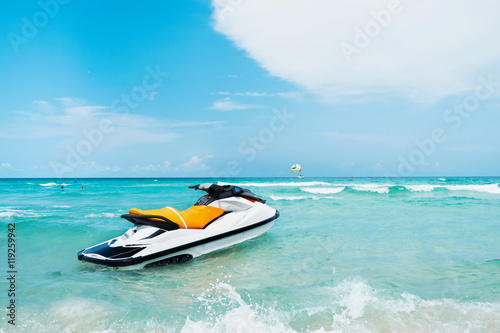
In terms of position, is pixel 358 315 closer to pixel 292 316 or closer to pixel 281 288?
pixel 292 316

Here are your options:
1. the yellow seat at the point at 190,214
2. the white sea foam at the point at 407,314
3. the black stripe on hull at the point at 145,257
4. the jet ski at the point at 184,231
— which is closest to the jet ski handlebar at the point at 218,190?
the jet ski at the point at 184,231

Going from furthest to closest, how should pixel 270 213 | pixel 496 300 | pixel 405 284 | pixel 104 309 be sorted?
pixel 270 213 < pixel 405 284 < pixel 496 300 < pixel 104 309

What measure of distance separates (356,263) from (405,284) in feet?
3.20

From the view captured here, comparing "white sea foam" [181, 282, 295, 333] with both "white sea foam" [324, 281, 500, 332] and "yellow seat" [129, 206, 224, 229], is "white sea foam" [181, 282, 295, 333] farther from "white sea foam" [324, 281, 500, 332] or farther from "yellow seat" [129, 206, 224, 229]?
"yellow seat" [129, 206, 224, 229]

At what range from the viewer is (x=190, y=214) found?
17.5 feet

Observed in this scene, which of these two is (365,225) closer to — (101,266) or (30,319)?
(101,266)

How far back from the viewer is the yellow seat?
5.03 metres

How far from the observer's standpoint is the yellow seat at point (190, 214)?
5.03m

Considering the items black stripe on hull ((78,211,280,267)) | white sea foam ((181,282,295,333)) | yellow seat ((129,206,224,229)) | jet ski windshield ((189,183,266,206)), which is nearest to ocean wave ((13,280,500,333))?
white sea foam ((181,282,295,333))

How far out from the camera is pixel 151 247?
185 inches

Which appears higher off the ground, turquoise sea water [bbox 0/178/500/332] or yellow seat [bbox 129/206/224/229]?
yellow seat [bbox 129/206/224/229]

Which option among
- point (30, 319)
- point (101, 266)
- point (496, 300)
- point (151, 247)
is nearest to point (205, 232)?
point (151, 247)

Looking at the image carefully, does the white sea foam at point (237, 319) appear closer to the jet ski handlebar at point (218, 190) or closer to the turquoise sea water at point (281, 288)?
the turquoise sea water at point (281, 288)

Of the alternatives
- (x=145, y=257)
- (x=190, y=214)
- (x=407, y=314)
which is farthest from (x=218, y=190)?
(x=407, y=314)
